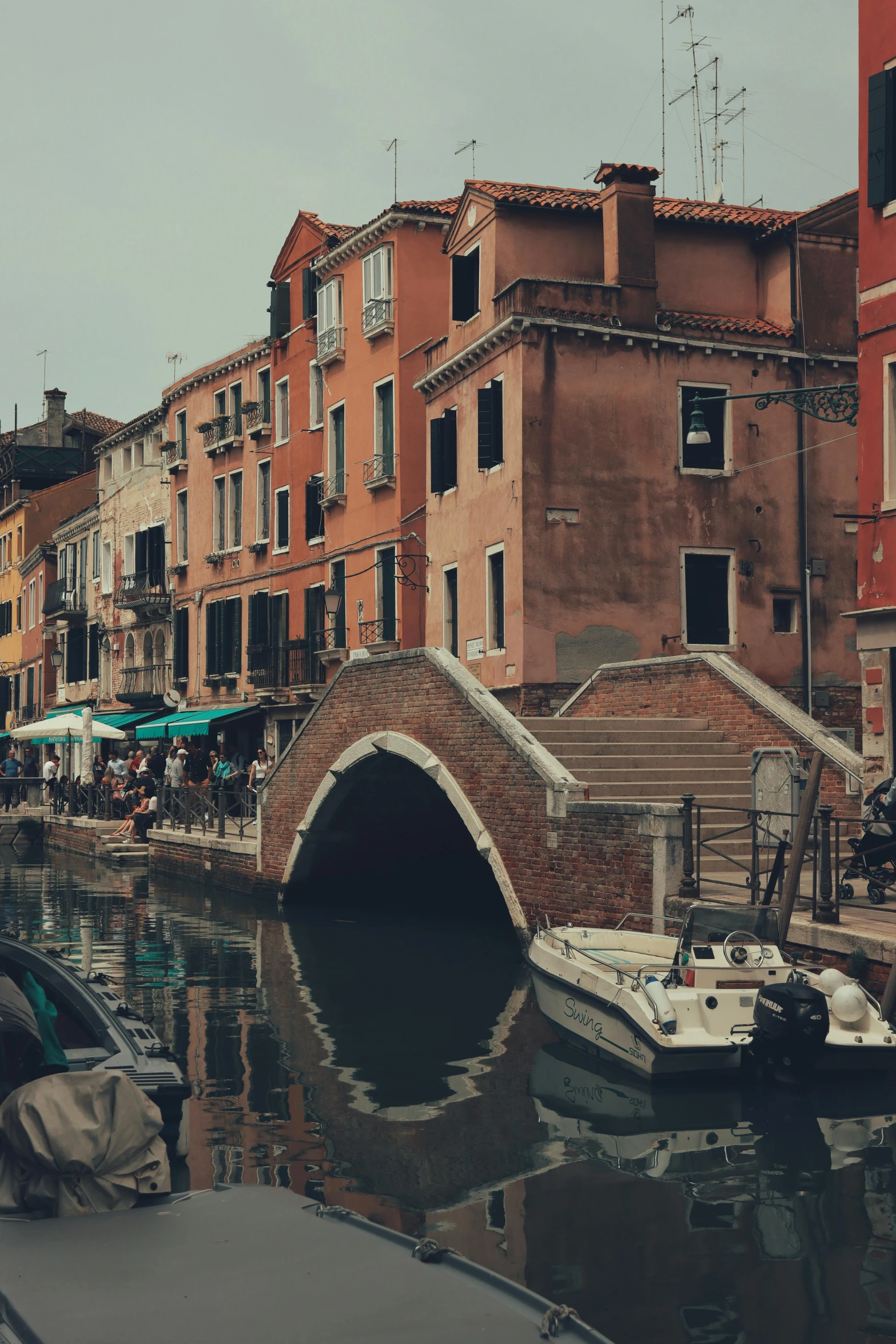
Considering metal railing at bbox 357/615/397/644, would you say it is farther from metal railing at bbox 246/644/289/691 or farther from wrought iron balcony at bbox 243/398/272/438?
wrought iron balcony at bbox 243/398/272/438

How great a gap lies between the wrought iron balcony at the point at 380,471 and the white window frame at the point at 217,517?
808 cm

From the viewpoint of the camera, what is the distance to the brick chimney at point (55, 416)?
5434 centimetres

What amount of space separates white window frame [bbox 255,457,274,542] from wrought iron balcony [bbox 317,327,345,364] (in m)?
3.74

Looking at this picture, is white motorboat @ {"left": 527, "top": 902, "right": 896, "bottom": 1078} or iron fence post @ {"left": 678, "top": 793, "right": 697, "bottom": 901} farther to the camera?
iron fence post @ {"left": 678, "top": 793, "right": 697, "bottom": 901}

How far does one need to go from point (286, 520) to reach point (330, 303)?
4.78 metres

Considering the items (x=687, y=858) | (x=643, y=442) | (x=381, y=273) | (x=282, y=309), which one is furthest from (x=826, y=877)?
(x=282, y=309)

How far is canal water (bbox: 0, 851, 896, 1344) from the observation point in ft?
19.5

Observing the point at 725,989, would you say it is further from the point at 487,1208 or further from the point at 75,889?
the point at 75,889

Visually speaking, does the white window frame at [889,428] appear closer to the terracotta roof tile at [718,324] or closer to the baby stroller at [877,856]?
the baby stroller at [877,856]

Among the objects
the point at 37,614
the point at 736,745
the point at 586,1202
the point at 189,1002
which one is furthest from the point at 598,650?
the point at 37,614

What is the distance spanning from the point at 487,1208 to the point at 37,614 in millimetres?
44413

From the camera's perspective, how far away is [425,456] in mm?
24969

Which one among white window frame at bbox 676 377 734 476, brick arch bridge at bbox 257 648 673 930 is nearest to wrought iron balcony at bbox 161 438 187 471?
brick arch bridge at bbox 257 648 673 930

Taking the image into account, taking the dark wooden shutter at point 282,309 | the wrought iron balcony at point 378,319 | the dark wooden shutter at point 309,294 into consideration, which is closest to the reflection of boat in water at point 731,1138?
the wrought iron balcony at point 378,319
